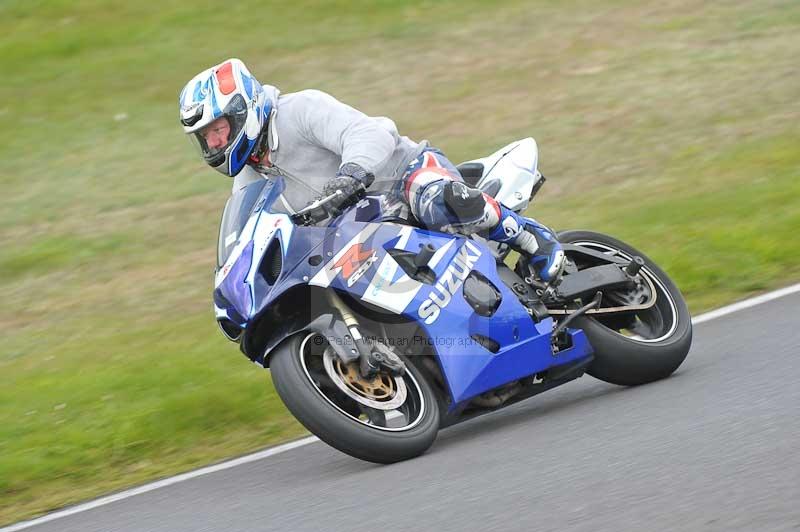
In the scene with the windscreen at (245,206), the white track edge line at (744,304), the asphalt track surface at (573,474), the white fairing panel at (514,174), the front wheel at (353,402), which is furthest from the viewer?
the white track edge line at (744,304)

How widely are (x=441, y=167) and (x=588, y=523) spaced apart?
7.56 feet

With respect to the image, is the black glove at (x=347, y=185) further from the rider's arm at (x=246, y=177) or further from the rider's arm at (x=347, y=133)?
the rider's arm at (x=246, y=177)

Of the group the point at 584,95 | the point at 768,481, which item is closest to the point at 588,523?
the point at 768,481

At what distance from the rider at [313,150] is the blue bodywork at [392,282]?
0.47 ft

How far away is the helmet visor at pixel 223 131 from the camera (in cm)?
557

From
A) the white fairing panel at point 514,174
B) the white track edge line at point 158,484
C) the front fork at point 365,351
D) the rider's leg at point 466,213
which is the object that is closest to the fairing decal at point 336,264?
the front fork at point 365,351

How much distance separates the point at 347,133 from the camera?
5.68 meters

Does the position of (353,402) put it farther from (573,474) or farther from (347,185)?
(573,474)

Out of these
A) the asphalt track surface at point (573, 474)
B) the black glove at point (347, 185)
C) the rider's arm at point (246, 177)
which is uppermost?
the black glove at point (347, 185)

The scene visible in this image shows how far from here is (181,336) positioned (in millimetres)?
8781

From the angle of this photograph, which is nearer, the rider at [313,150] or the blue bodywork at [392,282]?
the blue bodywork at [392,282]

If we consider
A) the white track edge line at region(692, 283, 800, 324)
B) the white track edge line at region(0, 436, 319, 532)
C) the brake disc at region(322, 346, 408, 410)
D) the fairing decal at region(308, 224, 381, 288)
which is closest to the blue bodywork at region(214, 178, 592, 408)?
the fairing decal at region(308, 224, 381, 288)

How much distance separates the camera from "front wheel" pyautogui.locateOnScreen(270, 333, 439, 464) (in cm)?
509

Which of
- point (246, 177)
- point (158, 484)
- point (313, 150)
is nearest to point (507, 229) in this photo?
point (313, 150)
